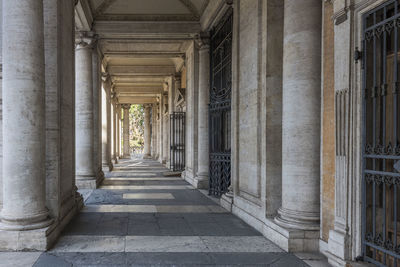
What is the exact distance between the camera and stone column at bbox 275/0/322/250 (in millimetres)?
4723

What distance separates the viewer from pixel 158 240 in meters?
5.18

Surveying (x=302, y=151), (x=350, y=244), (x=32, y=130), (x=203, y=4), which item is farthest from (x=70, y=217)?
(x=203, y=4)

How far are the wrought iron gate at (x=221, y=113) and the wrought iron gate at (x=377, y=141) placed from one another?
4.58 meters

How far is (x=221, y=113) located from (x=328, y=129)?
4.68 m

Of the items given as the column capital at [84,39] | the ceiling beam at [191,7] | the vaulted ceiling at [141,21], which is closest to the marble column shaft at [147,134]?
the vaulted ceiling at [141,21]

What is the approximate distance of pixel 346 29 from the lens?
3.96m

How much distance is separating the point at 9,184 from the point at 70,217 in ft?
Result: 6.15

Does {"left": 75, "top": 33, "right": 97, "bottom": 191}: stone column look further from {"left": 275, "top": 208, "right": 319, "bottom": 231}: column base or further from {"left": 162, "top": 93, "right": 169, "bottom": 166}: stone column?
{"left": 162, "top": 93, "right": 169, "bottom": 166}: stone column

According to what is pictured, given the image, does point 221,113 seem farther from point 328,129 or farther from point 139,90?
point 139,90

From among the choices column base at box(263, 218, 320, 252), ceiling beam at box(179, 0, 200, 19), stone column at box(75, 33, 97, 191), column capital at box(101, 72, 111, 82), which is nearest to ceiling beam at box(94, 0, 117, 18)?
stone column at box(75, 33, 97, 191)

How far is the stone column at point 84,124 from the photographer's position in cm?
1046

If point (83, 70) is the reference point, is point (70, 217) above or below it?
below

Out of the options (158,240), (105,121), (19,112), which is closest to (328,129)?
(158,240)

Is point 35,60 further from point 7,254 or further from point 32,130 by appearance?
point 7,254
